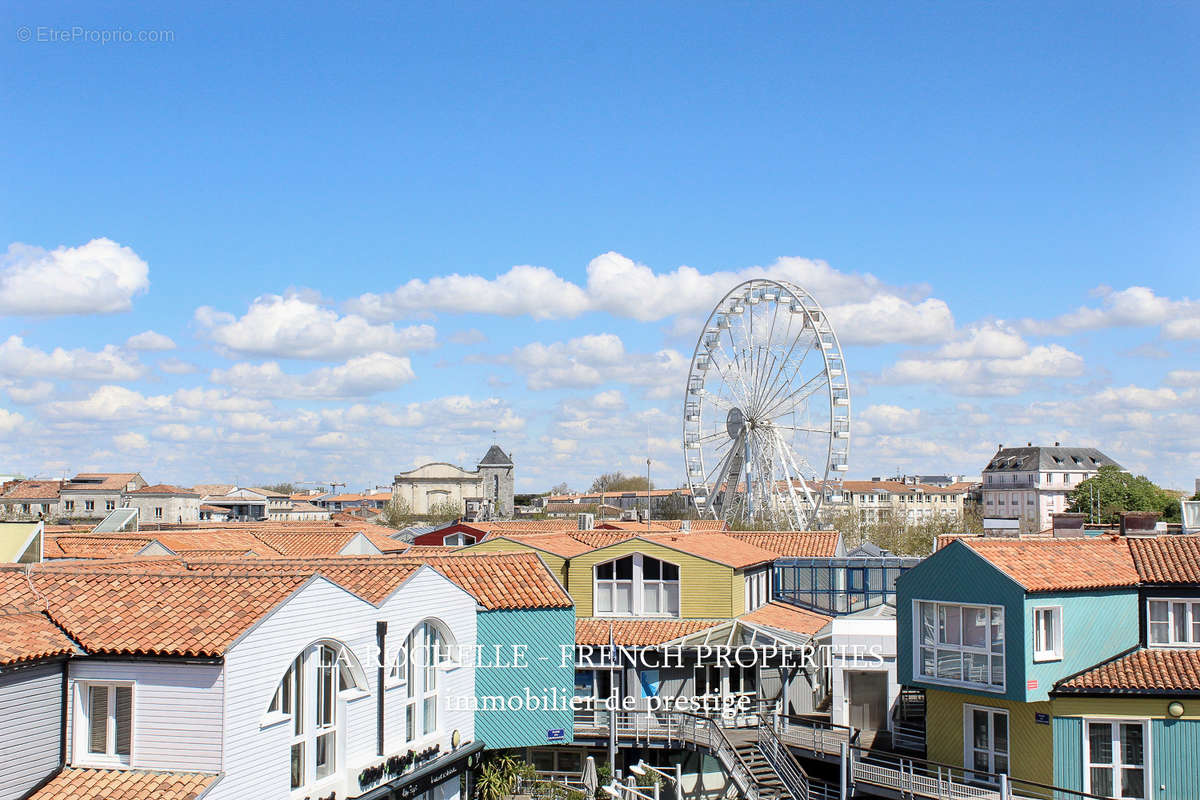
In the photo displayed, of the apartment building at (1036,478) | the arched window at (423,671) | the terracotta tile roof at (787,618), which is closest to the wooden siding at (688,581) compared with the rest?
the terracotta tile roof at (787,618)

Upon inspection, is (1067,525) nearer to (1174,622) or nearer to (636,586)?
(1174,622)

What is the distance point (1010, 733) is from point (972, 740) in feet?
3.47

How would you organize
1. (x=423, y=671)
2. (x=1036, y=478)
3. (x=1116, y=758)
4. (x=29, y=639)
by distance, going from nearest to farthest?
(x=29, y=639) < (x=423, y=671) < (x=1116, y=758) < (x=1036, y=478)

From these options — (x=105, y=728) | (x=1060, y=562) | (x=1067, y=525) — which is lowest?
(x=105, y=728)

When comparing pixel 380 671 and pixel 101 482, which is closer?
pixel 380 671

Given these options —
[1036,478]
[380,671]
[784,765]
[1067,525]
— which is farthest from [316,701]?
[1036,478]

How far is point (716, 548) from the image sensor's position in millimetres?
39188

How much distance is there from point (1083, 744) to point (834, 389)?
39.7 metres

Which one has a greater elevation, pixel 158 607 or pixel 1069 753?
pixel 158 607

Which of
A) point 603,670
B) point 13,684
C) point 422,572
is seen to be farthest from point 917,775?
point 13,684

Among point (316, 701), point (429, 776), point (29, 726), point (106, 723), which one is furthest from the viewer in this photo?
point (429, 776)

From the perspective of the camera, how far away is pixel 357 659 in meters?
21.9

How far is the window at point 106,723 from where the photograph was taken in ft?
60.0

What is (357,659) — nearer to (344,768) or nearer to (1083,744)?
(344,768)
